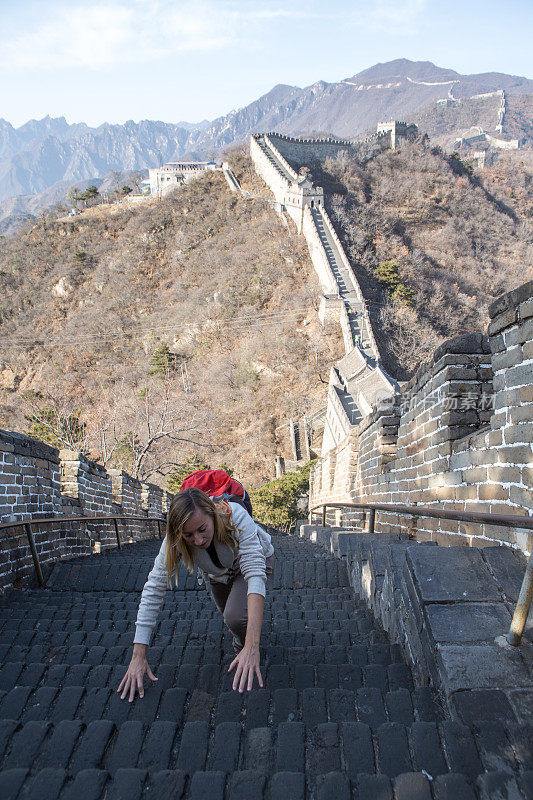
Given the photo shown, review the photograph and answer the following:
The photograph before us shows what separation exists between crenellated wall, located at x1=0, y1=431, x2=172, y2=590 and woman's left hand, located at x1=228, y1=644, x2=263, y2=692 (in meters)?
3.18

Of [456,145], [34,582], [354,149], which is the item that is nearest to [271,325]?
[354,149]

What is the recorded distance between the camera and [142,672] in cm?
211

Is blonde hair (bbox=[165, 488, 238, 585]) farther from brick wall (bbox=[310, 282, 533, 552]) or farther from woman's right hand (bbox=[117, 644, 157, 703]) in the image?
brick wall (bbox=[310, 282, 533, 552])

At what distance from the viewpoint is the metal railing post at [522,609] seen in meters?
1.86

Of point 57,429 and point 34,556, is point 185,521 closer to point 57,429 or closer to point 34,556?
point 34,556

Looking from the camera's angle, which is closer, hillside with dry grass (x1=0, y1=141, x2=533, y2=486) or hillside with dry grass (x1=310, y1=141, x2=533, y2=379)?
hillside with dry grass (x1=0, y1=141, x2=533, y2=486)

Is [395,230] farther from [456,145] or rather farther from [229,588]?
[456,145]

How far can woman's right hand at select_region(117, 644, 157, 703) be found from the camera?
6.73 ft

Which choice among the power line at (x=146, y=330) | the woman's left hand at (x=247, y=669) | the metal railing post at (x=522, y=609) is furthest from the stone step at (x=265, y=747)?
the power line at (x=146, y=330)

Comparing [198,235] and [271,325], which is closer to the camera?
[271,325]

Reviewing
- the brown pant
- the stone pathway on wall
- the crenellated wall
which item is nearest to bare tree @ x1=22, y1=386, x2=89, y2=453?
the crenellated wall

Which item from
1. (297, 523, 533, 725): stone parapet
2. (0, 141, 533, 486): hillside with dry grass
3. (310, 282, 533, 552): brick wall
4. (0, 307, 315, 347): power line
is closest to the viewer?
(297, 523, 533, 725): stone parapet

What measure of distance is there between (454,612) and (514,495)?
3.91 feet

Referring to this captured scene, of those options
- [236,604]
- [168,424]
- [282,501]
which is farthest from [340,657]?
[168,424]
